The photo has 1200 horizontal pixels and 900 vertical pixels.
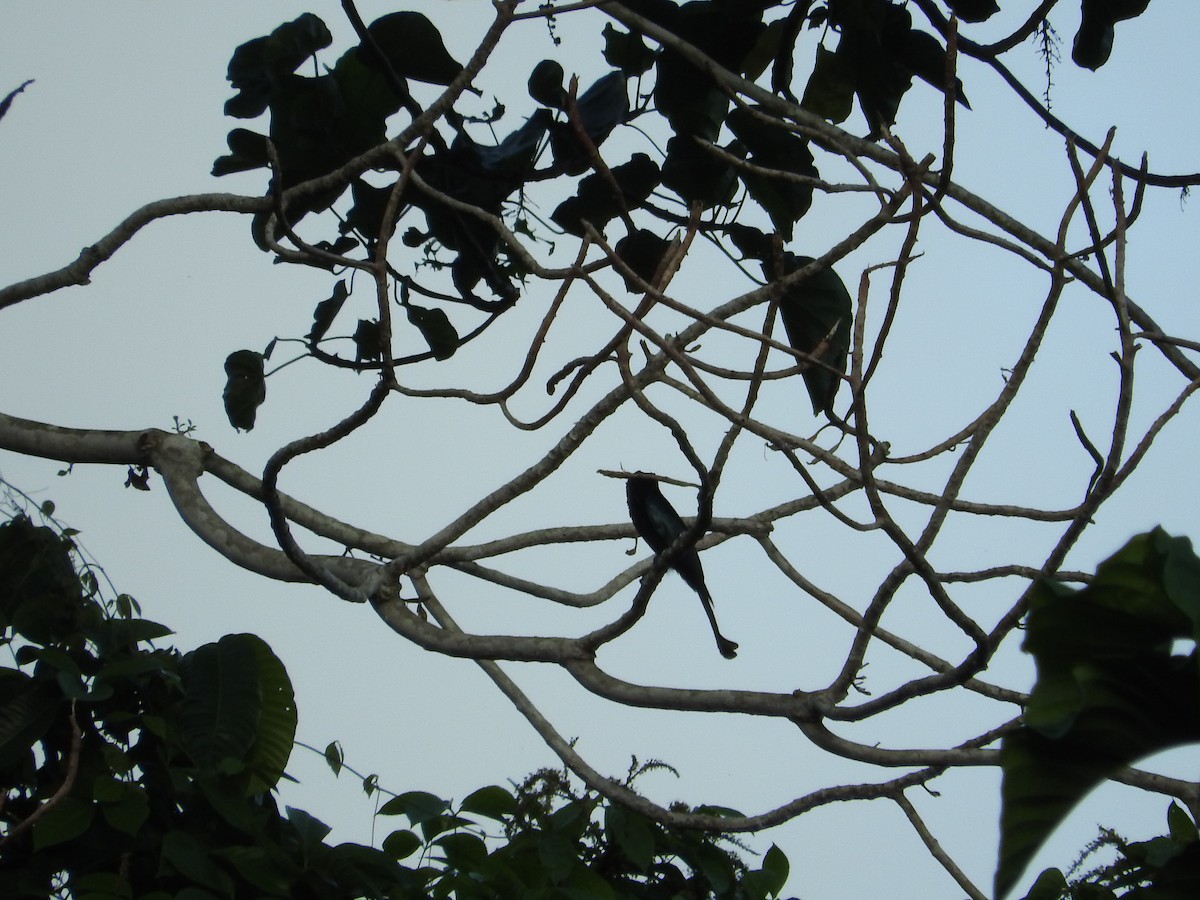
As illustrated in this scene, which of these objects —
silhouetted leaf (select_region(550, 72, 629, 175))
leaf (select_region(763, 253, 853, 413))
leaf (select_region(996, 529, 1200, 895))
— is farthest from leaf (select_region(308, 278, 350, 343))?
leaf (select_region(996, 529, 1200, 895))

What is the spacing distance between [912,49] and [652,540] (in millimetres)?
1604

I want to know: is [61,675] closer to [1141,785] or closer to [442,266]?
[442,266]

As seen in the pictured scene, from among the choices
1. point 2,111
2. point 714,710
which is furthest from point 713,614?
point 2,111

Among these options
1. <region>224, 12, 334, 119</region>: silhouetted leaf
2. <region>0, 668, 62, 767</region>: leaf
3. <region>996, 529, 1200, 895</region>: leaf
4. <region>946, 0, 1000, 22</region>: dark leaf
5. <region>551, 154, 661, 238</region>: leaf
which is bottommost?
<region>996, 529, 1200, 895</region>: leaf

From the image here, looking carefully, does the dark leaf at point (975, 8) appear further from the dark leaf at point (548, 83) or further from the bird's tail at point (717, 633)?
the bird's tail at point (717, 633)

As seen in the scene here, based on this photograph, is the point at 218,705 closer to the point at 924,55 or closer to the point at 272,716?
the point at 272,716

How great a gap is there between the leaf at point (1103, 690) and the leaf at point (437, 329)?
2.78 metres

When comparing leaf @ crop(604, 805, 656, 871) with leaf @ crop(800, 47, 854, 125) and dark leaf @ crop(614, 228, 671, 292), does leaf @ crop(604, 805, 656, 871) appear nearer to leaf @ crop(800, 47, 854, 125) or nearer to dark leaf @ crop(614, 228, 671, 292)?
dark leaf @ crop(614, 228, 671, 292)

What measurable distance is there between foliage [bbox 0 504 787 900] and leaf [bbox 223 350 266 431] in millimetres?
794

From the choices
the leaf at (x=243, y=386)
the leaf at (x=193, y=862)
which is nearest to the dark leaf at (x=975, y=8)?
the leaf at (x=243, y=386)

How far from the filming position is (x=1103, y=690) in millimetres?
667

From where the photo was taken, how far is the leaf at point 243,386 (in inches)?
123

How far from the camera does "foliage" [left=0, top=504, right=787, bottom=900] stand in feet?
6.74

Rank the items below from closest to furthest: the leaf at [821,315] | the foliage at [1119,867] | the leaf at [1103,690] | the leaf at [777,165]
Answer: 1. the leaf at [1103,690]
2. the foliage at [1119,867]
3. the leaf at [821,315]
4. the leaf at [777,165]
